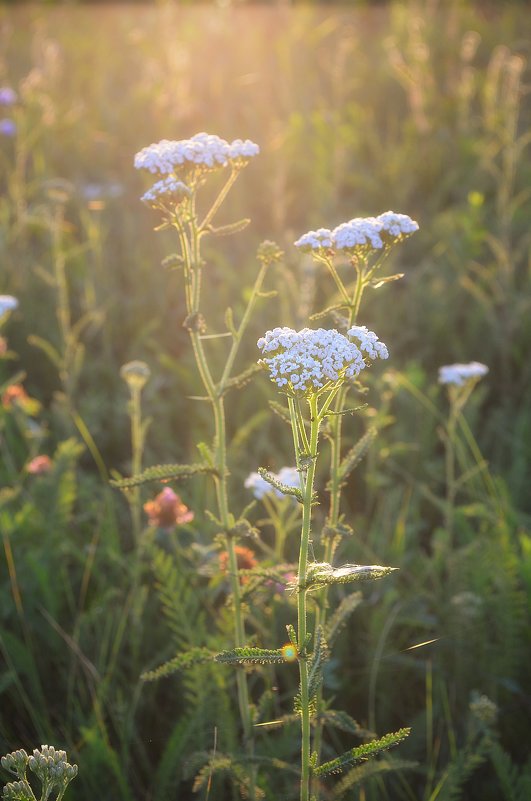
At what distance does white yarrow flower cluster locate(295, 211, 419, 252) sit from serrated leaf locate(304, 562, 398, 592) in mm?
693

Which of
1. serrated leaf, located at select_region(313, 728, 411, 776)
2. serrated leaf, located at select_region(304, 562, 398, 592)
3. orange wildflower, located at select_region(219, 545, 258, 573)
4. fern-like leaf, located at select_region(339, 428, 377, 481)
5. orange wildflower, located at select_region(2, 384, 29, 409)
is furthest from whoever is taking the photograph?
orange wildflower, located at select_region(2, 384, 29, 409)

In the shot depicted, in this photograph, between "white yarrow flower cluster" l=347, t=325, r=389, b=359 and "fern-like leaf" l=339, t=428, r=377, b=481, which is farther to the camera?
"fern-like leaf" l=339, t=428, r=377, b=481

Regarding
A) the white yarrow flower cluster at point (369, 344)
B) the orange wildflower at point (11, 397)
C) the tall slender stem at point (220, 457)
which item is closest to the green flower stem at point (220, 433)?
→ the tall slender stem at point (220, 457)

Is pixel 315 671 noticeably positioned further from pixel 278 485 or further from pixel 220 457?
pixel 220 457

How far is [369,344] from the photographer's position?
155 centimetres

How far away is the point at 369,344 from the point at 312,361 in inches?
6.1

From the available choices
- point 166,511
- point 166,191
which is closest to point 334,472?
point 166,191

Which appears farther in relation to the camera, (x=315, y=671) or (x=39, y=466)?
(x=39, y=466)

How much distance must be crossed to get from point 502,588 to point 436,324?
185cm

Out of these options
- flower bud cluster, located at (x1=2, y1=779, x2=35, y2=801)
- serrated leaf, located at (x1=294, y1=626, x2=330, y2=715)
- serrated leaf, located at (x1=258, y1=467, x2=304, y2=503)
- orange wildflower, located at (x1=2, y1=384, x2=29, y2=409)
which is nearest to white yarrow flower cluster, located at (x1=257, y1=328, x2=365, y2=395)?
serrated leaf, located at (x1=258, y1=467, x2=304, y2=503)

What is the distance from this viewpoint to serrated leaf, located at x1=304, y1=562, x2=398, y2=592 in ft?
4.42

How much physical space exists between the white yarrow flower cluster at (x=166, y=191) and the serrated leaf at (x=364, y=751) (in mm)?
1143

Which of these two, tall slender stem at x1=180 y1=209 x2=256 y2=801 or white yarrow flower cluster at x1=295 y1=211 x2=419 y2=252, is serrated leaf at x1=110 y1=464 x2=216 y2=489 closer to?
tall slender stem at x1=180 y1=209 x2=256 y2=801

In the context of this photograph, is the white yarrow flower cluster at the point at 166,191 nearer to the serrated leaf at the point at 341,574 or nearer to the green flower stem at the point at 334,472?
the green flower stem at the point at 334,472
